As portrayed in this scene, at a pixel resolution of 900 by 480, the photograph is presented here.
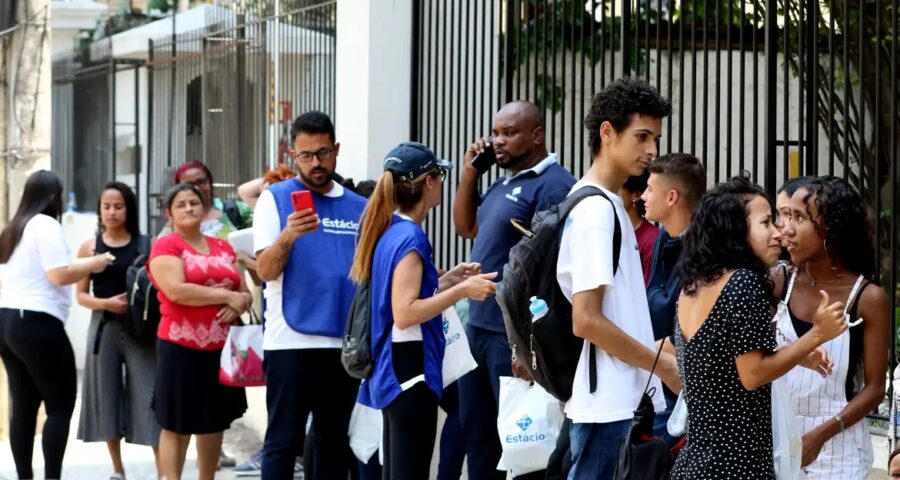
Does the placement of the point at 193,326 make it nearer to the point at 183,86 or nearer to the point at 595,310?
the point at 595,310

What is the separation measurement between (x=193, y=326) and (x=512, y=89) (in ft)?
7.22

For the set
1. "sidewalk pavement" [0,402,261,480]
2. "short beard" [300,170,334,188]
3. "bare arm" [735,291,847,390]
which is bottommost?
"sidewalk pavement" [0,402,261,480]

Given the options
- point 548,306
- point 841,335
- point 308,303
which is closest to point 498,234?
point 308,303

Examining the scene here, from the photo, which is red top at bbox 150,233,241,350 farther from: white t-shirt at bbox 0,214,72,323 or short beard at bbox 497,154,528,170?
short beard at bbox 497,154,528,170

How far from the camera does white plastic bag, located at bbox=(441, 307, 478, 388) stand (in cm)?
633

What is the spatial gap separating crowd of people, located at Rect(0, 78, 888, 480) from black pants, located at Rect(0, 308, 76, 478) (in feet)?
0.04

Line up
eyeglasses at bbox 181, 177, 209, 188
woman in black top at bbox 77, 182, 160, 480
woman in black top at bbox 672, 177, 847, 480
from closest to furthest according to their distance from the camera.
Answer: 1. woman in black top at bbox 672, 177, 847, 480
2. woman in black top at bbox 77, 182, 160, 480
3. eyeglasses at bbox 181, 177, 209, 188

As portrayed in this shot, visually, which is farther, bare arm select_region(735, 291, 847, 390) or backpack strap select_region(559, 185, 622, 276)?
backpack strap select_region(559, 185, 622, 276)

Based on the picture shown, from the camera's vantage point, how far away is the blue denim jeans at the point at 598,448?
477 centimetres

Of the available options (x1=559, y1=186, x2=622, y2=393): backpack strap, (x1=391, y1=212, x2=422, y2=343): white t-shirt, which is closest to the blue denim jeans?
(x1=559, y1=186, x2=622, y2=393): backpack strap

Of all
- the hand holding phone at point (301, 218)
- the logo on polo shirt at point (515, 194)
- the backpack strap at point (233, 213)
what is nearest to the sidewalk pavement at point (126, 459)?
the backpack strap at point (233, 213)

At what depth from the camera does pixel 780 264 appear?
5.04 m

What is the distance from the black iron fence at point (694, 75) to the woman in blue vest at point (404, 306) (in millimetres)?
1217

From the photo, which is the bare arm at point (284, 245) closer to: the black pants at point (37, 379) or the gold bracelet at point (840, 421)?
the black pants at point (37, 379)
